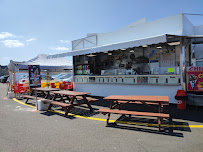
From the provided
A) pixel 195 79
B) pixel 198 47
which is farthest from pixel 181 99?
pixel 198 47

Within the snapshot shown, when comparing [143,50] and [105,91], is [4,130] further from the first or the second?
[143,50]

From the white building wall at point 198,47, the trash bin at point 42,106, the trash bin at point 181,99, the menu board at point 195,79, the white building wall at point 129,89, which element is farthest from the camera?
the white building wall at point 198,47

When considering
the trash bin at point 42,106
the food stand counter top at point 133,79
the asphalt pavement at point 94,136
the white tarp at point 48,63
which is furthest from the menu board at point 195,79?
the white tarp at point 48,63

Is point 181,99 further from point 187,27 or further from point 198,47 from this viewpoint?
point 198,47

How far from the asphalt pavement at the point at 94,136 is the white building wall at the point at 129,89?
1852 millimetres

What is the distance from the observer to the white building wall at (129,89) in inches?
285

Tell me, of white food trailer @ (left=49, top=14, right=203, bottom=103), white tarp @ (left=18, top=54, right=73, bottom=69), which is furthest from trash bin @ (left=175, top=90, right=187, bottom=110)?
white tarp @ (left=18, top=54, right=73, bottom=69)

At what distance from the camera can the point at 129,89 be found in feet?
28.1

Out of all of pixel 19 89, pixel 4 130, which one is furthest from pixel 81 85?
pixel 4 130

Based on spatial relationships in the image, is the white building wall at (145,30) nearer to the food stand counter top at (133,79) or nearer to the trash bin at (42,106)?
the food stand counter top at (133,79)

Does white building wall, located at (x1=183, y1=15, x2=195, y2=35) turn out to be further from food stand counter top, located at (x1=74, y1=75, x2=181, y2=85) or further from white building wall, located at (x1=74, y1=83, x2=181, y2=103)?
white building wall, located at (x1=74, y1=83, x2=181, y2=103)

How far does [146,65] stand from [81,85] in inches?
177

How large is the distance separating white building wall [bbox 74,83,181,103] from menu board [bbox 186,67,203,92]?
472 mm

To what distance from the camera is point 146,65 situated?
10188mm
